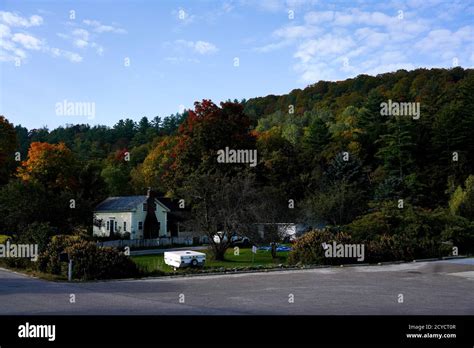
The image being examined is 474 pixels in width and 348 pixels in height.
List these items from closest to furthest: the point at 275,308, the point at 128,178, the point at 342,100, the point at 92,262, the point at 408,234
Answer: the point at 275,308, the point at 92,262, the point at 408,234, the point at 128,178, the point at 342,100

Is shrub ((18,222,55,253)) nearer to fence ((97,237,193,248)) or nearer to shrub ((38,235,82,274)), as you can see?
shrub ((38,235,82,274))

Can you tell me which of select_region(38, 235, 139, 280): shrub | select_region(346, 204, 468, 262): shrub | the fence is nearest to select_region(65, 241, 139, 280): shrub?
select_region(38, 235, 139, 280): shrub

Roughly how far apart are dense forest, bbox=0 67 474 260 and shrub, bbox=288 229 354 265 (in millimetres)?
2564

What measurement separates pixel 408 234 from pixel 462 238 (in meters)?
5.09

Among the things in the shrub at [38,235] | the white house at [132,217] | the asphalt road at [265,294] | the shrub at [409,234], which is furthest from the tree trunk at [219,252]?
the white house at [132,217]

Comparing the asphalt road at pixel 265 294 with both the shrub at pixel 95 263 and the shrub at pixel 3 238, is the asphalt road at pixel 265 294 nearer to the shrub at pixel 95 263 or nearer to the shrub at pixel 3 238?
the shrub at pixel 95 263

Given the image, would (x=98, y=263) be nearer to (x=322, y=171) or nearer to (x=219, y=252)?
(x=219, y=252)

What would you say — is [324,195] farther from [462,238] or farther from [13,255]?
[13,255]

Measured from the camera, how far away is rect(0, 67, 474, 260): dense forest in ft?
122

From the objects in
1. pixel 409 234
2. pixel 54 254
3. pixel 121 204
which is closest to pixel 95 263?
pixel 54 254

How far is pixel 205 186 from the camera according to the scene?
38.2 meters

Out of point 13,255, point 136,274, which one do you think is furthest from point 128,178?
point 136,274

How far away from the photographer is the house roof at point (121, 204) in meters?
59.1

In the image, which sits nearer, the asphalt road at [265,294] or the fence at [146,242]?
the asphalt road at [265,294]
